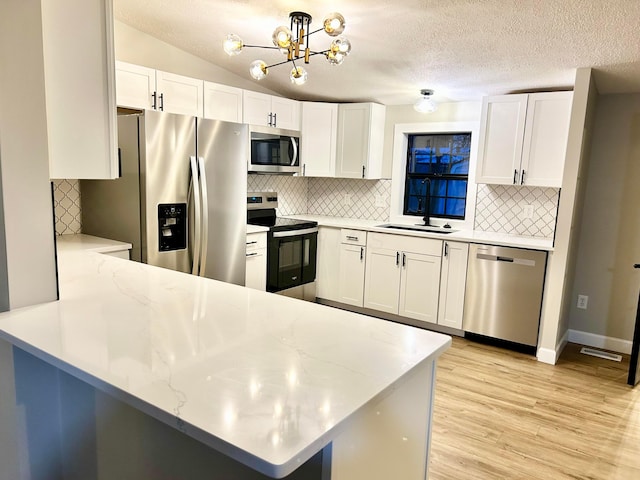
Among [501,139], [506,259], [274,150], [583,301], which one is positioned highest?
[501,139]

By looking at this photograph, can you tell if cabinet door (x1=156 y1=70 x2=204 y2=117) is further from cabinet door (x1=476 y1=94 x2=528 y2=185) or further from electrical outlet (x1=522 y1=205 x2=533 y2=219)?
electrical outlet (x1=522 y1=205 x2=533 y2=219)

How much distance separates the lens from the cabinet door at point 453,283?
3926mm

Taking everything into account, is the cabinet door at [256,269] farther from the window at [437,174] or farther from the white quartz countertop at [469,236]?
the window at [437,174]

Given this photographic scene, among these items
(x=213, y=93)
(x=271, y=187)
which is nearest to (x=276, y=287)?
(x=271, y=187)

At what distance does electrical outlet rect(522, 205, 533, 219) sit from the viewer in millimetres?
4078

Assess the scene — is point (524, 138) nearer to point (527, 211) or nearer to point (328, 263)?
point (527, 211)

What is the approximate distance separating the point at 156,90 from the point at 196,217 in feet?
3.40

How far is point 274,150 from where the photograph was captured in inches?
165

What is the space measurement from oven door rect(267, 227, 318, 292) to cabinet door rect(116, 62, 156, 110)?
151 cm

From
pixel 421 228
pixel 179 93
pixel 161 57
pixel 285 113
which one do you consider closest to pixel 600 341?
pixel 421 228

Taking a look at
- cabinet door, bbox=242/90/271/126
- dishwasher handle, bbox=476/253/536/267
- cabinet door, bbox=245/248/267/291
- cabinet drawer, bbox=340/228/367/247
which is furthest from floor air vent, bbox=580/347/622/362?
cabinet door, bbox=242/90/271/126

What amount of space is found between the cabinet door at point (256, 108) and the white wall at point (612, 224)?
2877 millimetres

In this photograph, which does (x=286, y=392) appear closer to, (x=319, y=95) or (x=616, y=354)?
(x=616, y=354)

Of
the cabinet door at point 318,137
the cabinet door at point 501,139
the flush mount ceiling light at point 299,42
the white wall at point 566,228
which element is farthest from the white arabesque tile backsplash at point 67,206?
the white wall at point 566,228
